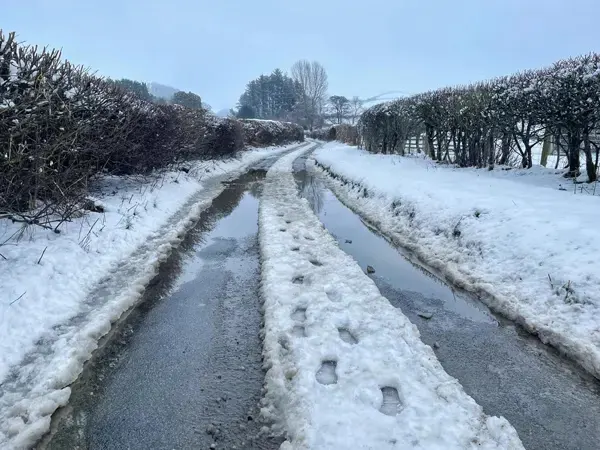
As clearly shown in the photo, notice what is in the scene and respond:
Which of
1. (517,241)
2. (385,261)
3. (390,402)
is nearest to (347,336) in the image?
(390,402)

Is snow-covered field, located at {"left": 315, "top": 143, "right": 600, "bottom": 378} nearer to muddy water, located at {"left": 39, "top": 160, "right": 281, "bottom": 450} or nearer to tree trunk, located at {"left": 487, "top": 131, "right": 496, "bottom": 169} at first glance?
tree trunk, located at {"left": 487, "top": 131, "right": 496, "bottom": 169}

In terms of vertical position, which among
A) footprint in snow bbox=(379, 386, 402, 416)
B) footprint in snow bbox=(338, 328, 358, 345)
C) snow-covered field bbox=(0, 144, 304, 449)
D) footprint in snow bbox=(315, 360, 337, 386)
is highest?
snow-covered field bbox=(0, 144, 304, 449)

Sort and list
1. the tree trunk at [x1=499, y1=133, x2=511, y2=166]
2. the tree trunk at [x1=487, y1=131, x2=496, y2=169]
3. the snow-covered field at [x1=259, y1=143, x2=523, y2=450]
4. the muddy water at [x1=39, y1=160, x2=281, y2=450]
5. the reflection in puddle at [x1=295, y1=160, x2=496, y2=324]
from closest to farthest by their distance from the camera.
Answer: the snow-covered field at [x1=259, y1=143, x2=523, y2=450] → the muddy water at [x1=39, y1=160, x2=281, y2=450] → the reflection in puddle at [x1=295, y1=160, x2=496, y2=324] → the tree trunk at [x1=499, y1=133, x2=511, y2=166] → the tree trunk at [x1=487, y1=131, x2=496, y2=169]

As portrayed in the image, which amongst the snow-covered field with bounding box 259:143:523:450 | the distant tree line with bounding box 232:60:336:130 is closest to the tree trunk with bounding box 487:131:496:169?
the snow-covered field with bounding box 259:143:523:450

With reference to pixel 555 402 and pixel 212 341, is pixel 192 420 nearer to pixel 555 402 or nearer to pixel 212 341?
pixel 212 341

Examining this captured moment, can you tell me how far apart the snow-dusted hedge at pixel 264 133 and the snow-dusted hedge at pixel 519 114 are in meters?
15.9

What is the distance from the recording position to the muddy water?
2707mm

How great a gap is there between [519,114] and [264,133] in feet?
89.0

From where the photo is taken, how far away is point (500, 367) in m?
3.53

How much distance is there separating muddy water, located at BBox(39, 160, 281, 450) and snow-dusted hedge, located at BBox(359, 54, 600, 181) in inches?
274

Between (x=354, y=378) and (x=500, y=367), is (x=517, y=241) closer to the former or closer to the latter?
(x=500, y=367)

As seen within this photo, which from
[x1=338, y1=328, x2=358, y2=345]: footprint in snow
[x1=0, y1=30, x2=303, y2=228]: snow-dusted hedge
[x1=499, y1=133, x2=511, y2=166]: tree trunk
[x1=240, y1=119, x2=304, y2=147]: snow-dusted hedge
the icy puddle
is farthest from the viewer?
[x1=240, y1=119, x2=304, y2=147]: snow-dusted hedge

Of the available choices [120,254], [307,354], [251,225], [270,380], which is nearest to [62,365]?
[270,380]

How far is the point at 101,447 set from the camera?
2.60m
